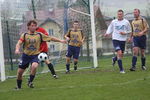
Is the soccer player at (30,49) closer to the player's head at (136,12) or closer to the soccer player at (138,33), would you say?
the player's head at (136,12)

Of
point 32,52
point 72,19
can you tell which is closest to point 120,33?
point 32,52

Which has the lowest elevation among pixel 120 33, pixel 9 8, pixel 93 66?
pixel 93 66

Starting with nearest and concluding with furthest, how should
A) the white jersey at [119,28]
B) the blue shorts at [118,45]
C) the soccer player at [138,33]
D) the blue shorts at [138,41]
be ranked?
the blue shorts at [118,45] → the white jersey at [119,28] → the soccer player at [138,33] → the blue shorts at [138,41]

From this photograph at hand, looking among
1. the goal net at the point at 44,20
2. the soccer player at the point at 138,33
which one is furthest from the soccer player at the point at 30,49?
the goal net at the point at 44,20

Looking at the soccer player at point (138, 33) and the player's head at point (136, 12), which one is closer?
the player's head at point (136, 12)

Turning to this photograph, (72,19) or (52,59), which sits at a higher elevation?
(72,19)

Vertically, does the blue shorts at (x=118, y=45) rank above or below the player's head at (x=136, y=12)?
below

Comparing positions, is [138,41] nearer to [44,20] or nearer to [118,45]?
[118,45]

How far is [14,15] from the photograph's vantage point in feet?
44.5

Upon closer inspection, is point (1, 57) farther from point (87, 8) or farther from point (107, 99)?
point (107, 99)

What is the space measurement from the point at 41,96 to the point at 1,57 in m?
5.06

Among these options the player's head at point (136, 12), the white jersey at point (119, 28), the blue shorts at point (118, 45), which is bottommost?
the blue shorts at point (118, 45)

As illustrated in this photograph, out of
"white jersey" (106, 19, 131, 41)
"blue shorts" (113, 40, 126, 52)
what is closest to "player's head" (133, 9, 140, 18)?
"white jersey" (106, 19, 131, 41)

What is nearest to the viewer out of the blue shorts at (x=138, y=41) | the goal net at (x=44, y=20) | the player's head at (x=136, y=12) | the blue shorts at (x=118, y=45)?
the blue shorts at (x=118, y=45)
